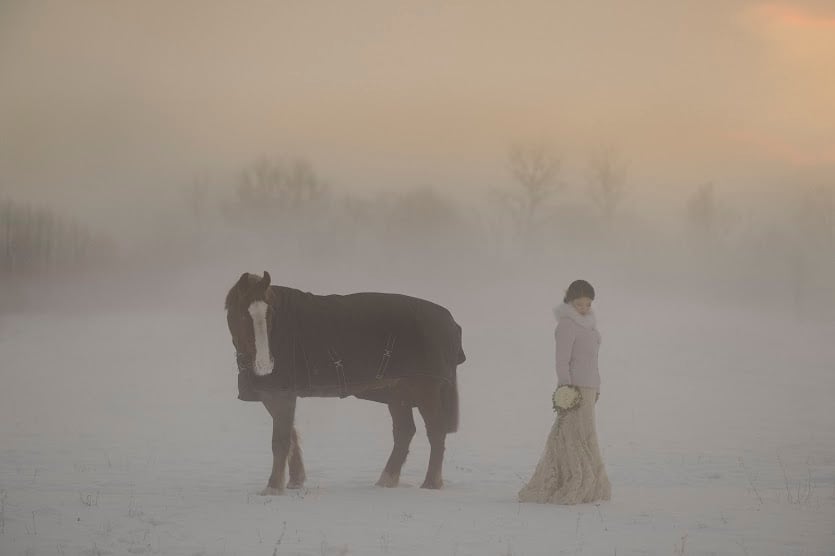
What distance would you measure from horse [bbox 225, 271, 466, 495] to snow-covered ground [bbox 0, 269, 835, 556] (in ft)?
1.66

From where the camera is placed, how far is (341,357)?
9.25 meters

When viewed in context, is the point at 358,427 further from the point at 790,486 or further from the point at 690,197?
the point at 690,197

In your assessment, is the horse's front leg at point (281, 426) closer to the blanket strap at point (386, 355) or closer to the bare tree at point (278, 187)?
the blanket strap at point (386, 355)

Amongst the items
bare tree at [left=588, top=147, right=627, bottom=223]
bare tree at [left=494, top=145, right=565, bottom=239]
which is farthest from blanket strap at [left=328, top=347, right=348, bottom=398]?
bare tree at [left=588, top=147, right=627, bottom=223]

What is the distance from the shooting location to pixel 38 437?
48.0 feet

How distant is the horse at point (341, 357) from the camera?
875 cm

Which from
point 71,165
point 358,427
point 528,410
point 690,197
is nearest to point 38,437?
point 358,427

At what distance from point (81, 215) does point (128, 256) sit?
2.73 m

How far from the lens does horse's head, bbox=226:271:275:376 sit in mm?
8648

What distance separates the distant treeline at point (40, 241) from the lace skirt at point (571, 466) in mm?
27672

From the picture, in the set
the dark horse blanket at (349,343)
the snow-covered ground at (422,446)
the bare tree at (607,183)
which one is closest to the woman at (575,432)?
the snow-covered ground at (422,446)

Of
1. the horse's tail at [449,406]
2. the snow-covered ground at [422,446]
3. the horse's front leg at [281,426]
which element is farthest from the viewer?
the horse's tail at [449,406]

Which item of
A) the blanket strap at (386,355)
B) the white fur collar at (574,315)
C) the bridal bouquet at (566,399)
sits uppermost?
the white fur collar at (574,315)

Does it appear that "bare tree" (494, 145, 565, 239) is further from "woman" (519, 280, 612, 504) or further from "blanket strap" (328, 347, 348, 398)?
"woman" (519, 280, 612, 504)
